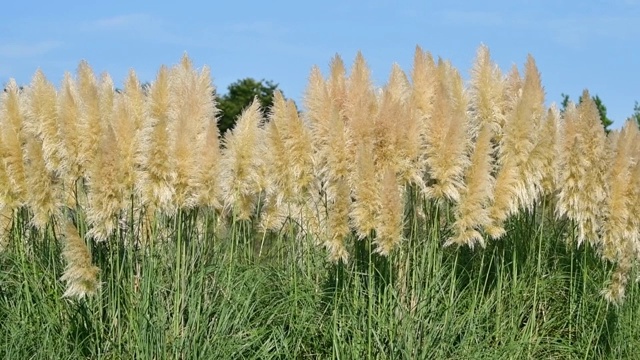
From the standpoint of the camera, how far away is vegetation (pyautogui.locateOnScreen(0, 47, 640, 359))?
222 inches

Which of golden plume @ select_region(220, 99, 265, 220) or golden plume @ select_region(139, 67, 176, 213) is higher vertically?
golden plume @ select_region(220, 99, 265, 220)

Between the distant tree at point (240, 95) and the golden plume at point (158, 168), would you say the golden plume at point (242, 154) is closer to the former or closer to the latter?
the golden plume at point (158, 168)

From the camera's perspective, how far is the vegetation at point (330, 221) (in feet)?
18.5

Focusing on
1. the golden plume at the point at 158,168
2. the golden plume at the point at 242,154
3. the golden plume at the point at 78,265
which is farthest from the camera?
the golden plume at the point at 242,154

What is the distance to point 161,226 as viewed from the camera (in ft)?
20.6

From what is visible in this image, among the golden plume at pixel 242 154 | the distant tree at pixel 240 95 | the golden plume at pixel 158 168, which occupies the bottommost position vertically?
the golden plume at pixel 158 168

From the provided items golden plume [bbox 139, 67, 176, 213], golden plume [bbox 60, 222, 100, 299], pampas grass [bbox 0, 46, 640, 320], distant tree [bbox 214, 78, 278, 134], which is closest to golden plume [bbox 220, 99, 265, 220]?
pampas grass [bbox 0, 46, 640, 320]

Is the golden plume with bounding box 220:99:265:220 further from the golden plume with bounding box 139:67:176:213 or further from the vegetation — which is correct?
the golden plume with bounding box 139:67:176:213

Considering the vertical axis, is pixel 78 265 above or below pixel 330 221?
below

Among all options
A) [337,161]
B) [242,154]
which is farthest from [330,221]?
[242,154]

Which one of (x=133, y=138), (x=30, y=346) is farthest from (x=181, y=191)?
(x=30, y=346)

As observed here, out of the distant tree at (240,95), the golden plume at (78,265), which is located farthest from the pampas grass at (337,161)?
the distant tree at (240,95)

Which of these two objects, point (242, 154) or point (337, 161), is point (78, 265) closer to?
point (337, 161)

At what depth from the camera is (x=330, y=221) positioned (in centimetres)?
554
